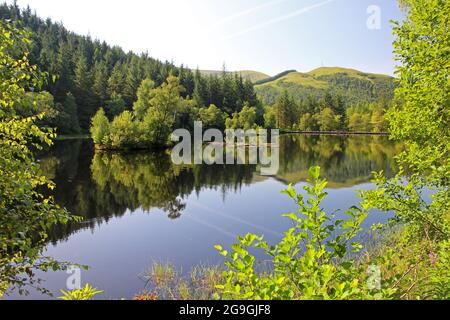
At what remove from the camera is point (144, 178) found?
34188mm

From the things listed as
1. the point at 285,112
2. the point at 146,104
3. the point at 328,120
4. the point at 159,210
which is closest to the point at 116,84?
the point at 146,104

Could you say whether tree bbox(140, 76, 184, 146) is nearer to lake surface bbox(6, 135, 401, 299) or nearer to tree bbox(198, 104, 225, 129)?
lake surface bbox(6, 135, 401, 299)

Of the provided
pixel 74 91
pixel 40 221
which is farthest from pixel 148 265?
pixel 74 91

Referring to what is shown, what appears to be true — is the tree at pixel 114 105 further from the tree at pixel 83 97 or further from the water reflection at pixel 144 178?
the water reflection at pixel 144 178

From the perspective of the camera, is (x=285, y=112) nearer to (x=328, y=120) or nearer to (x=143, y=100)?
(x=328, y=120)

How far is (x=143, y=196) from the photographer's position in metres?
27.3

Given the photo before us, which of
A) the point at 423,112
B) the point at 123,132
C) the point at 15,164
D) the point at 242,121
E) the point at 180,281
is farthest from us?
the point at 242,121

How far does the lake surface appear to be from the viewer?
48.6ft

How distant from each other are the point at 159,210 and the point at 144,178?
457 inches

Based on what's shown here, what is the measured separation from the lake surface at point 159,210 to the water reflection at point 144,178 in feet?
0.26

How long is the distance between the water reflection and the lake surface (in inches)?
3.1

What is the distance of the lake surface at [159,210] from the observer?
14805 millimetres
